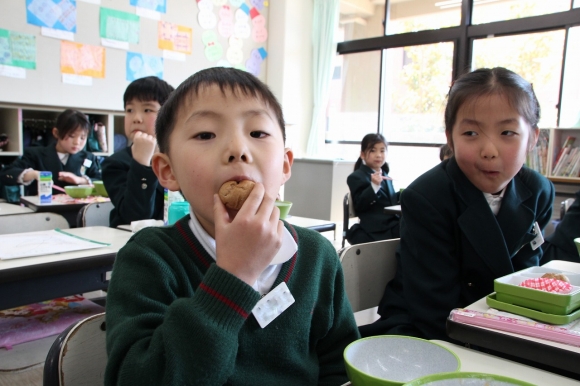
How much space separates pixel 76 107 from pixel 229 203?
447cm

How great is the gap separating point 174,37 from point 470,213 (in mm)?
4882

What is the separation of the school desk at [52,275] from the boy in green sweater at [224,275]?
0.68 m

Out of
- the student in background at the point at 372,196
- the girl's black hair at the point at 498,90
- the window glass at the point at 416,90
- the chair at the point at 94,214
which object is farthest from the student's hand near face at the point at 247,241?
the window glass at the point at 416,90

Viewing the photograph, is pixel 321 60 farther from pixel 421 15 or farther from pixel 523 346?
pixel 523 346

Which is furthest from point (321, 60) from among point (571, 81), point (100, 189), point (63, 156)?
point (100, 189)

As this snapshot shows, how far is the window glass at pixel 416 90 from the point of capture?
5633 millimetres

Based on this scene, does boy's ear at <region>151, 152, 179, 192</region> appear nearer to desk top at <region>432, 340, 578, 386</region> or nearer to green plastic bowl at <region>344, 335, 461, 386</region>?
green plastic bowl at <region>344, 335, 461, 386</region>

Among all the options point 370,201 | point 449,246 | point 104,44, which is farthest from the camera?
point 104,44

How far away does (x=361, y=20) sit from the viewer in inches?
252

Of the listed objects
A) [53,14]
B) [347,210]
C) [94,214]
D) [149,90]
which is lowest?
[347,210]

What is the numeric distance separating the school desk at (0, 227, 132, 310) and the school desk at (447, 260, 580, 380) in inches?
42.6

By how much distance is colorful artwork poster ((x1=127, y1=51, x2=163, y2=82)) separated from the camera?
4949 millimetres

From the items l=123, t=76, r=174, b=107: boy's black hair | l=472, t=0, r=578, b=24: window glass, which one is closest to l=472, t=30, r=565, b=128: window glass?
l=472, t=0, r=578, b=24: window glass

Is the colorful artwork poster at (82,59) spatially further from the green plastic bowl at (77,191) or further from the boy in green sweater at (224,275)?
the boy in green sweater at (224,275)
